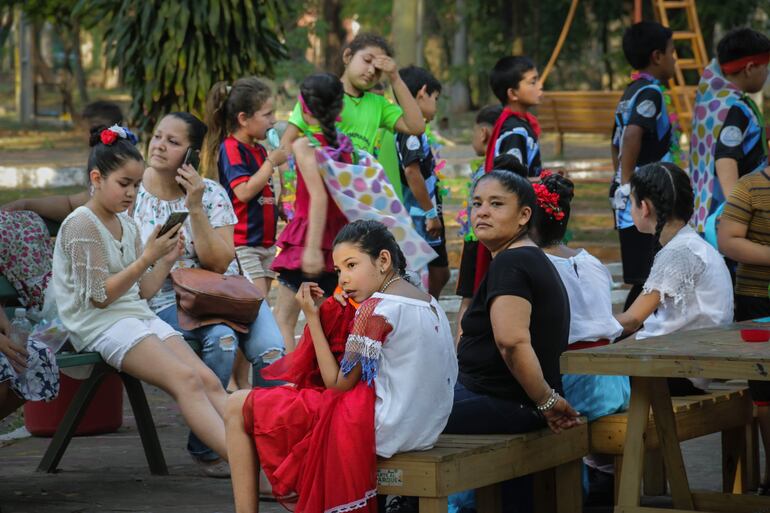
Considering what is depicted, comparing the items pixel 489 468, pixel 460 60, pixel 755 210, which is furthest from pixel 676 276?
pixel 460 60

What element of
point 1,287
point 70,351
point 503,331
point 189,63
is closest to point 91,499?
point 70,351

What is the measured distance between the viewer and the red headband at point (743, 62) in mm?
7375

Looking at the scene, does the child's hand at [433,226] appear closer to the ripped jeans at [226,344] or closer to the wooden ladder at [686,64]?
the ripped jeans at [226,344]

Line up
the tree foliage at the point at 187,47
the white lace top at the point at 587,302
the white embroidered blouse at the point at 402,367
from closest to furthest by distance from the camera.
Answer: the white embroidered blouse at the point at 402,367
the white lace top at the point at 587,302
the tree foliage at the point at 187,47

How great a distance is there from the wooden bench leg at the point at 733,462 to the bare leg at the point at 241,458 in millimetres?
2014

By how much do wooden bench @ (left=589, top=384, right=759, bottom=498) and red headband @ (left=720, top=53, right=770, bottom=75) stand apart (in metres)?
2.28

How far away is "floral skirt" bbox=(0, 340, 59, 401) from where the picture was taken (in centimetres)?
549

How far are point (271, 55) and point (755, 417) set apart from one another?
298 inches

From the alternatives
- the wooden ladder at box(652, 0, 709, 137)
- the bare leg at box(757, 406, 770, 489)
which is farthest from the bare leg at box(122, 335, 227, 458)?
the wooden ladder at box(652, 0, 709, 137)

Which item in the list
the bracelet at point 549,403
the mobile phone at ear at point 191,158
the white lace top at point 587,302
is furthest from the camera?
the mobile phone at ear at point 191,158

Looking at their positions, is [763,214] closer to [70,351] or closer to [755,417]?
[755,417]

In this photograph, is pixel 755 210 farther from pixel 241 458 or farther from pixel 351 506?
pixel 241 458

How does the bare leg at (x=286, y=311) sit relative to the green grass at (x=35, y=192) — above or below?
below

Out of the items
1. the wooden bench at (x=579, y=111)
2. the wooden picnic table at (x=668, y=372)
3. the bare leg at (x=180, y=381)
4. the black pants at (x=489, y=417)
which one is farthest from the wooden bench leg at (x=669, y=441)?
the wooden bench at (x=579, y=111)
